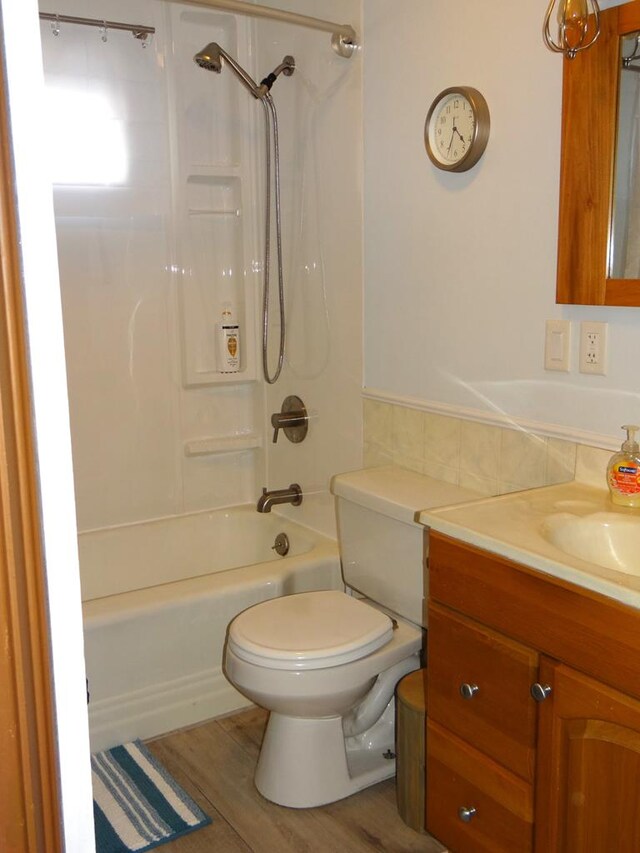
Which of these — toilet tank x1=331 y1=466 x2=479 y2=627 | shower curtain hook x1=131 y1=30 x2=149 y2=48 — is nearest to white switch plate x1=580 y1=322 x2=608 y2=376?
toilet tank x1=331 y1=466 x2=479 y2=627

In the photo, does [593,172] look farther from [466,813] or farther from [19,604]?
[19,604]

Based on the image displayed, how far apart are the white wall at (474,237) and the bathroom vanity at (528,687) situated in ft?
1.05

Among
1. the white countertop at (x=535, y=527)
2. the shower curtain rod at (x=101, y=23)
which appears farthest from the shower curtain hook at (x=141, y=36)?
the white countertop at (x=535, y=527)

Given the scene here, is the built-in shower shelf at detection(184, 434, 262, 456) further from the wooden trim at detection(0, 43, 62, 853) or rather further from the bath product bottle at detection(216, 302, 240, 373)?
the wooden trim at detection(0, 43, 62, 853)

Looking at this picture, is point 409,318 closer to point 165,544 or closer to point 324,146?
point 324,146

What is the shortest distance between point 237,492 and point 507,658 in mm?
1817

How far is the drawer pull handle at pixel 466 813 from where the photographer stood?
173cm

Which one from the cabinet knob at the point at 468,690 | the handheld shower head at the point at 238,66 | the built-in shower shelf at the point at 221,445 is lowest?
the cabinet knob at the point at 468,690

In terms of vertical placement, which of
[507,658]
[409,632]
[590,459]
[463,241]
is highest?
[463,241]

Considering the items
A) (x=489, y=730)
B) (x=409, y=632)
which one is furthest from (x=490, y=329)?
(x=489, y=730)

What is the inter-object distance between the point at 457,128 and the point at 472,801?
1.56m

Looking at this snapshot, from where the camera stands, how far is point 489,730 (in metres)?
1.65

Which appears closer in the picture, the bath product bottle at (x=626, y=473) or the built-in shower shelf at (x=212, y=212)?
the bath product bottle at (x=626, y=473)

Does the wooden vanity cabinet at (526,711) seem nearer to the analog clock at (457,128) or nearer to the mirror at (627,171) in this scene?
the mirror at (627,171)
